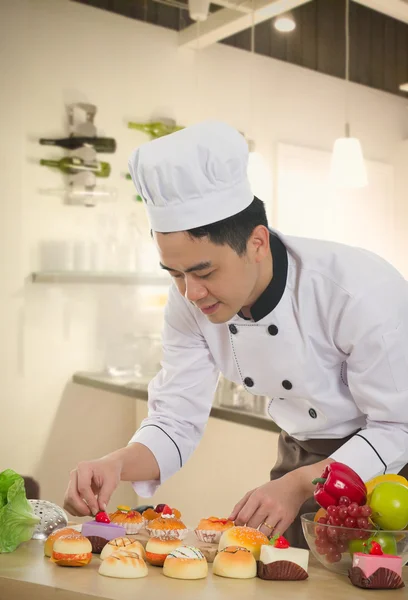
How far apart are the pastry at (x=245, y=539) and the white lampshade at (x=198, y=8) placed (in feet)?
10.0

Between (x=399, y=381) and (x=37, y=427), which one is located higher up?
(x=399, y=381)

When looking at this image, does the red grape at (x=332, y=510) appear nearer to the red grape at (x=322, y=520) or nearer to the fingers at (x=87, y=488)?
the red grape at (x=322, y=520)

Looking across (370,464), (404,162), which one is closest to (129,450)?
(370,464)

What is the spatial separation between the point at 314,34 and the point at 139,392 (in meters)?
2.44

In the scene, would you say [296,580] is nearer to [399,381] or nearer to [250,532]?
[250,532]

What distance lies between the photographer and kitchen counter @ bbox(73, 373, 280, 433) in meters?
2.73

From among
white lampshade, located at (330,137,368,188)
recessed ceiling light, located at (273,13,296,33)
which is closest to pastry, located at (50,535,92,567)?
white lampshade, located at (330,137,368,188)

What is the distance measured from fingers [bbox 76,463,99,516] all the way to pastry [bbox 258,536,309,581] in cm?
38

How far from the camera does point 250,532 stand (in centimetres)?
133

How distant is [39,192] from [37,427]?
1106 mm

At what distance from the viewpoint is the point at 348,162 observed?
3.63 metres

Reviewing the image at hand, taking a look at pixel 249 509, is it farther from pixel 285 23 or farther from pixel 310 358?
pixel 285 23

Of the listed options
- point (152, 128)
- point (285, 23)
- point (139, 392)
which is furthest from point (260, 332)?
point (285, 23)

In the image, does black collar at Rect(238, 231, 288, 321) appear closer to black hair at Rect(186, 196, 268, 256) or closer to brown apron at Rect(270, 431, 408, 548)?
black hair at Rect(186, 196, 268, 256)
